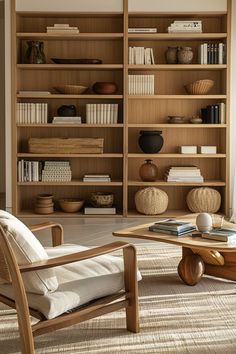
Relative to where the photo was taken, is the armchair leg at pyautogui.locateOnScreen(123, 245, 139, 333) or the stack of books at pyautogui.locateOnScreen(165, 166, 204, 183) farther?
the stack of books at pyautogui.locateOnScreen(165, 166, 204, 183)

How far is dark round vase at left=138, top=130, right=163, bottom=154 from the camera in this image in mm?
7465

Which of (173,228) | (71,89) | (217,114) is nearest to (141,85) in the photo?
(71,89)

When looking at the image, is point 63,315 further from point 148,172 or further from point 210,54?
point 210,54

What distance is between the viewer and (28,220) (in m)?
7.29

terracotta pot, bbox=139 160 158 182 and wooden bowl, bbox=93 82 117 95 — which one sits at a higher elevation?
wooden bowl, bbox=93 82 117 95

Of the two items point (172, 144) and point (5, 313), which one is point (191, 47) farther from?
point (5, 313)

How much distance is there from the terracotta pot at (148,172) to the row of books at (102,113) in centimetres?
62

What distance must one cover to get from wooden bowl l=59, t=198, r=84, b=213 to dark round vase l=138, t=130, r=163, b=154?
97cm

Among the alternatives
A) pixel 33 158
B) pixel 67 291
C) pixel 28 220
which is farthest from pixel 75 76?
pixel 67 291

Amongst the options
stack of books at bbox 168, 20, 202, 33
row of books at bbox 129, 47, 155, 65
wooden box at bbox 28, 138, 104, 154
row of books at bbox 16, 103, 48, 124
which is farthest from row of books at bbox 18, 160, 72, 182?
stack of books at bbox 168, 20, 202, 33

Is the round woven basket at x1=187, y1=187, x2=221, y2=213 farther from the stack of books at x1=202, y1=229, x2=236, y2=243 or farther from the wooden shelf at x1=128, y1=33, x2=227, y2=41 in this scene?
the stack of books at x1=202, y1=229, x2=236, y2=243

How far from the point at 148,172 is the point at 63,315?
4.45 meters

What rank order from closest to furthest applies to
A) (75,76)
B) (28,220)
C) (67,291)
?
(67,291), (28,220), (75,76)

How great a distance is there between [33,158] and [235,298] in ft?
13.7
